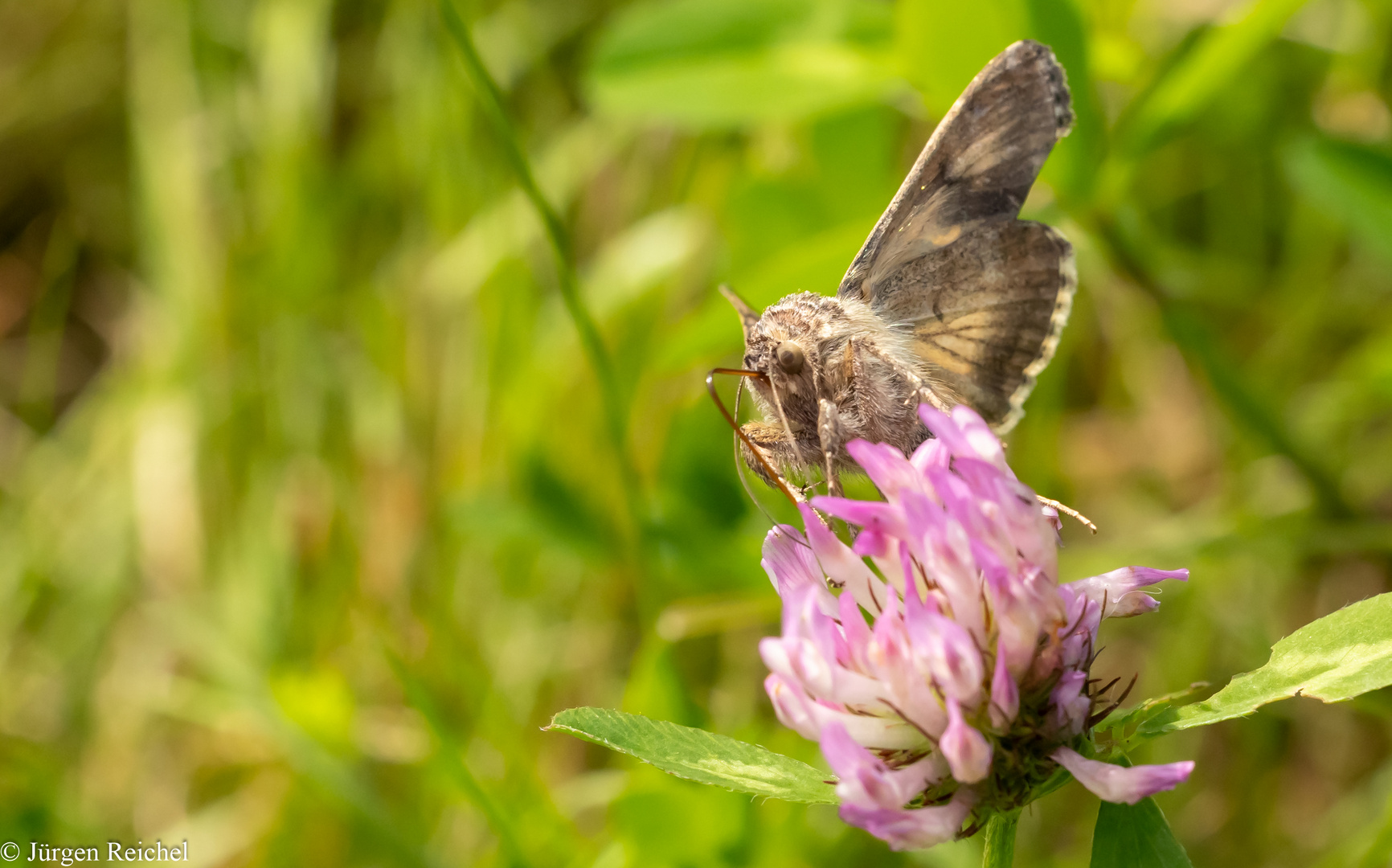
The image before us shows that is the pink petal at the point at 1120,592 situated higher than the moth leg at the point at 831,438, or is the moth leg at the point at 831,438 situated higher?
the moth leg at the point at 831,438

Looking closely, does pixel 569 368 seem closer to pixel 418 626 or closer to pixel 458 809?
pixel 418 626

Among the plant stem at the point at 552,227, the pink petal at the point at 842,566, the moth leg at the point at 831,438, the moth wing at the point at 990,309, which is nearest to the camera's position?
the pink petal at the point at 842,566

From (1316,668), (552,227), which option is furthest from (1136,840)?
(552,227)

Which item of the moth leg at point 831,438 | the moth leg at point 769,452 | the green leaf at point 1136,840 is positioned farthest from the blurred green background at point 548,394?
the green leaf at point 1136,840

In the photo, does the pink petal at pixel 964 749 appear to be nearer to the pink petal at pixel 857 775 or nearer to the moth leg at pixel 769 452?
the pink petal at pixel 857 775

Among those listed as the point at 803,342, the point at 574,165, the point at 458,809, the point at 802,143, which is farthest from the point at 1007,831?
the point at 574,165

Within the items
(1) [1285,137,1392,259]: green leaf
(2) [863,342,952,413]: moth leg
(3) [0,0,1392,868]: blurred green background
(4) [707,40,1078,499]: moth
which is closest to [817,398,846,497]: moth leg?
(4) [707,40,1078,499]: moth

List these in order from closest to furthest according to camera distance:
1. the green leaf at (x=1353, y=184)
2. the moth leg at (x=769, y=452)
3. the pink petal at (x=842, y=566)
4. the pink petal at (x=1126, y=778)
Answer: the pink petal at (x=1126, y=778) < the pink petal at (x=842, y=566) < the moth leg at (x=769, y=452) < the green leaf at (x=1353, y=184)
